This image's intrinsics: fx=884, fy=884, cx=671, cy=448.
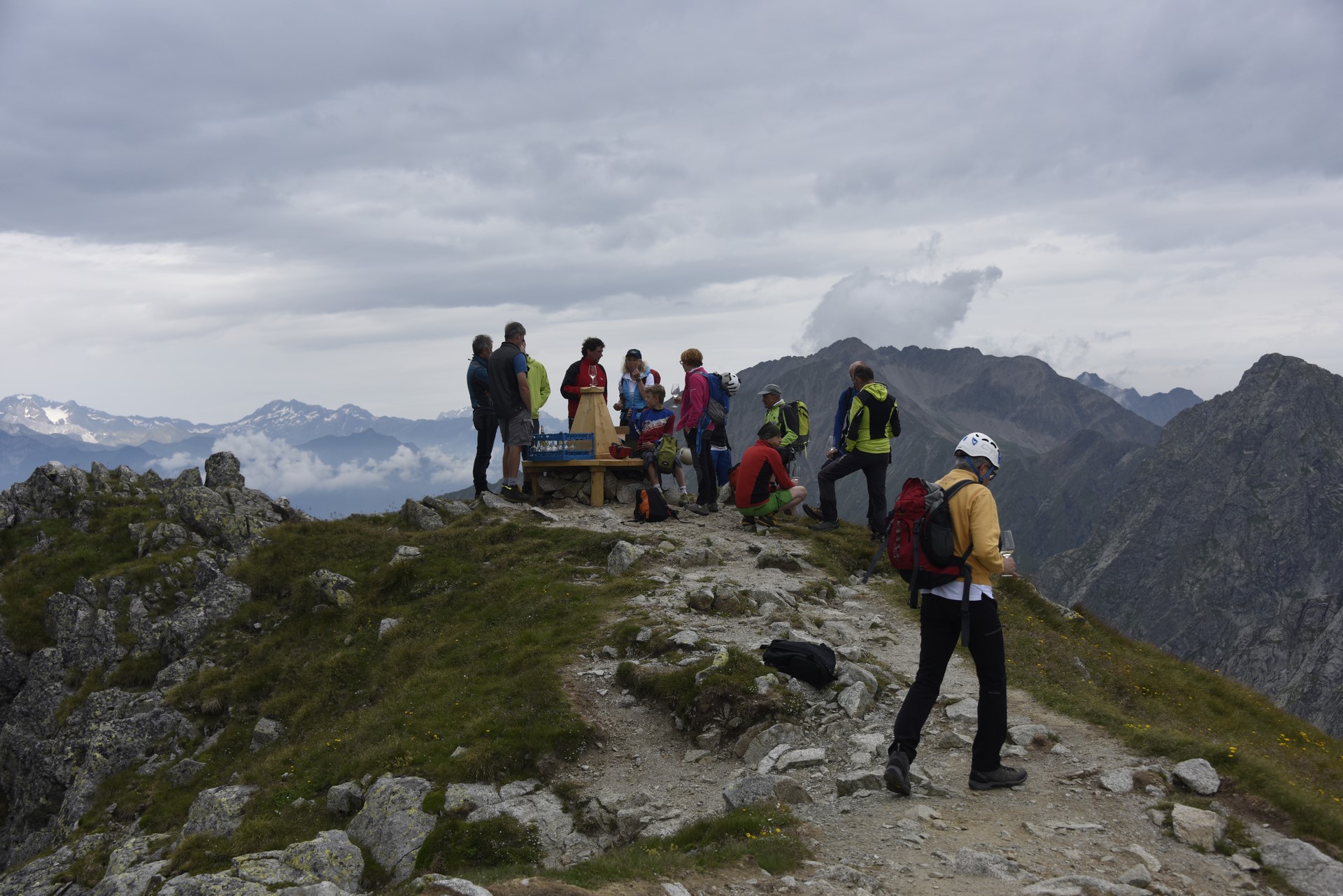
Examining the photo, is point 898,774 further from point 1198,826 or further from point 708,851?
point 1198,826

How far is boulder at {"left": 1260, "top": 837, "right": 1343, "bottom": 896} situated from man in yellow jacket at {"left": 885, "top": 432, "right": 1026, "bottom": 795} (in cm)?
253

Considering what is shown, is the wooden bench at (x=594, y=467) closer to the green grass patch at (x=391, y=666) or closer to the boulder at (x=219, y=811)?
the green grass patch at (x=391, y=666)

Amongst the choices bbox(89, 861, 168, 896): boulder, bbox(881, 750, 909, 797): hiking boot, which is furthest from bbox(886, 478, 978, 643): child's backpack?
bbox(89, 861, 168, 896): boulder

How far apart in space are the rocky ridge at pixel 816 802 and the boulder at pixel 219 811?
36 mm

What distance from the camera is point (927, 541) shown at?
Result: 9.99m

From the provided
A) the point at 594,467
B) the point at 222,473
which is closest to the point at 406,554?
the point at 594,467

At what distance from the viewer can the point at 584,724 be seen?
44.4 feet

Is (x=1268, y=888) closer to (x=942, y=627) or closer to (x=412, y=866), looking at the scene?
(x=942, y=627)

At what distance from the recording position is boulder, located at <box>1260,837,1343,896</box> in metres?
8.24

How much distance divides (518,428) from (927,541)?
16.5 m

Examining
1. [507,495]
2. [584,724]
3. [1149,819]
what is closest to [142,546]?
[507,495]

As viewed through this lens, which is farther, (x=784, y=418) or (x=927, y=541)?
(x=784, y=418)

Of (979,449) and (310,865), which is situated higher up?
(979,449)

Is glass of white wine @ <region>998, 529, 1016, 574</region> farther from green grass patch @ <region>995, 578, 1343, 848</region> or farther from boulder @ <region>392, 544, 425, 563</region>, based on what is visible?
boulder @ <region>392, 544, 425, 563</region>
